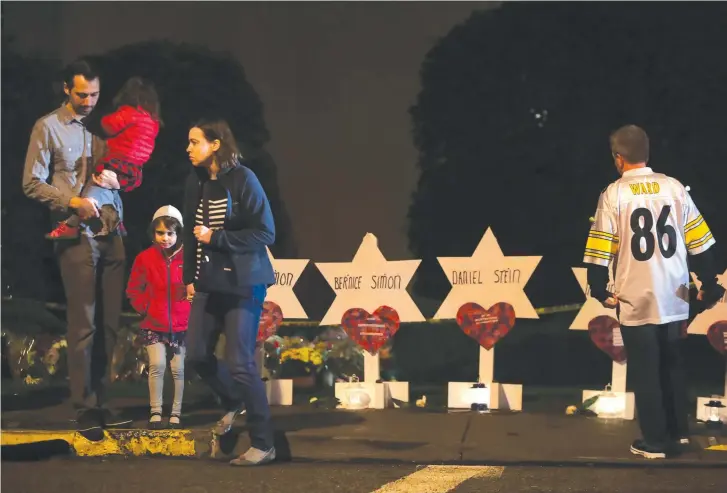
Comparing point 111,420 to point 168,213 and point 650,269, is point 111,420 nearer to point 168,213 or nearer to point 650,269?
point 168,213

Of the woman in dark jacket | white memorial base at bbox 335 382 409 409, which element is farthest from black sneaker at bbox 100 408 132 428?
white memorial base at bbox 335 382 409 409

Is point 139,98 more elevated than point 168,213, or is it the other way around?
point 139,98

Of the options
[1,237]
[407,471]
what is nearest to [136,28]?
[1,237]

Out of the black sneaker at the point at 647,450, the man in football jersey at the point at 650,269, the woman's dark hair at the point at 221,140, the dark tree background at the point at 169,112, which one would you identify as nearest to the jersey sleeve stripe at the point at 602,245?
the man in football jersey at the point at 650,269

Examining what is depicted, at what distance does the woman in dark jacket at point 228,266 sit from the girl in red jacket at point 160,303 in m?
0.76

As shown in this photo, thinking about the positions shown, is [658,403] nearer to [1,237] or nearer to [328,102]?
[328,102]

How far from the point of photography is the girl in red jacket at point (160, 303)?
7609 millimetres

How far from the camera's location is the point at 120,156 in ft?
25.6

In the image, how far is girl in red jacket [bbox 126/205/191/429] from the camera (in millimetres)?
7609

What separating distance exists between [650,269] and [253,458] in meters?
2.64

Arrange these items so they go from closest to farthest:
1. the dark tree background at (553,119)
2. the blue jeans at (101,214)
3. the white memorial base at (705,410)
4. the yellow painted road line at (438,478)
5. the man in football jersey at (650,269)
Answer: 1. the yellow painted road line at (438,478)
2. the man in football jersey at (650,269)
3. the blue jeans at (101,214)
4. the white memorial base at (705,410)
5. the dark tree background at (553,119)

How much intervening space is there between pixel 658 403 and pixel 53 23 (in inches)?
235

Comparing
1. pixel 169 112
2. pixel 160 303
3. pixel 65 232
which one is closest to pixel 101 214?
pixel 65 232

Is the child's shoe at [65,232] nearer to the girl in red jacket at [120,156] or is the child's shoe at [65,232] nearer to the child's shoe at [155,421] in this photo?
the girl in red jacket at [120,156]
